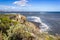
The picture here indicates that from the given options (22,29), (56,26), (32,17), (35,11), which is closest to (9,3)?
(35,11)

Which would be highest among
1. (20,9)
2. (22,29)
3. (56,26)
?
(20,9)

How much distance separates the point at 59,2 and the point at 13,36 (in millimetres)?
3226

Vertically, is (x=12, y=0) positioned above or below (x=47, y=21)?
above

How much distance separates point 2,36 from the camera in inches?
163

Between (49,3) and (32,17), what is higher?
(49,3)

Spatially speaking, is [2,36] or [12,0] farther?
[12,0]

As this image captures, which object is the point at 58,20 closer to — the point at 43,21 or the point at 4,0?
the point at 43,21

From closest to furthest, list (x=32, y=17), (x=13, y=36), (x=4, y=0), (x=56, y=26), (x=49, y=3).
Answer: (x=13, y=36) < (x=4, y=0) < (x=49, y=3) < (x=32, y=17) < (x=56, y=26)

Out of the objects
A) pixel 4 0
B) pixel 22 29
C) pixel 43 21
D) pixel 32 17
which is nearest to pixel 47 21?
pixel 43 21

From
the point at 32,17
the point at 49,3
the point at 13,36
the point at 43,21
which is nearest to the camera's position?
the point at 13,36

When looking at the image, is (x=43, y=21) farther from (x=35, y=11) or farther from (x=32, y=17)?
(x=35, y=11)

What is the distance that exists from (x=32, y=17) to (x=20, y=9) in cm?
125

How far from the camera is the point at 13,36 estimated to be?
4047 millimetres

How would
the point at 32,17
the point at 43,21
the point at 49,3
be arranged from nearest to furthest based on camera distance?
the point at 49,3 < the point at 32,17 < the point at 43,21
